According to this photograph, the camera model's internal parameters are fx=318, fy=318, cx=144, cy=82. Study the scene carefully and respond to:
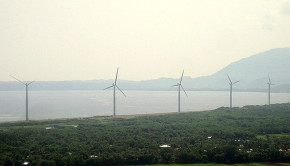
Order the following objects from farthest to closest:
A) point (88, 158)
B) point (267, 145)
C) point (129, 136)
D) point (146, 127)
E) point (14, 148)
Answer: point (146, 127) → point (129, 136) → point (267, 145) → point (14, 148) → point (88, 158)

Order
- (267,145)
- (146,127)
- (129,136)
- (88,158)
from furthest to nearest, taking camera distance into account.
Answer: (146,127) → (129,136) → (267,145) → (88,158)

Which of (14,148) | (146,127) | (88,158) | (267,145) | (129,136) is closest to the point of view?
(88,158)

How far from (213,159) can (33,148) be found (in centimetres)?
2333

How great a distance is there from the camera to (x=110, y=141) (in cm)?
4762

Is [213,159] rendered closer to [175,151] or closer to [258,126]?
[175,151]

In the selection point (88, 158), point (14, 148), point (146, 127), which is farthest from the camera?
point (146, 127)

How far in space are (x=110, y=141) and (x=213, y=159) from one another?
51.9 feet

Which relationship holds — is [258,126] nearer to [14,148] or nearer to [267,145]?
[267,145]

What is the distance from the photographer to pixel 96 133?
53688mm

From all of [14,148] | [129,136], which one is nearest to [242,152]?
[129,136]

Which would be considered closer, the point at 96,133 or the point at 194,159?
the point at 194,159

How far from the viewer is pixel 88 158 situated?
3756 cm

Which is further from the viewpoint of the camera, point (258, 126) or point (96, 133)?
point (258, 126)

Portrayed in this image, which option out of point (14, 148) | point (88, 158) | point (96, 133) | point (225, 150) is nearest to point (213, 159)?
point (225, 150)
